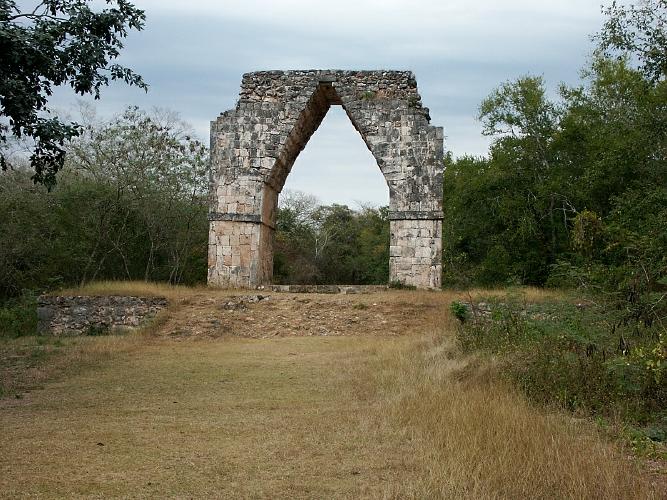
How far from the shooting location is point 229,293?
1553 centimetres

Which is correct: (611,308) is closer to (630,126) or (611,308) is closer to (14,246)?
(630,126)

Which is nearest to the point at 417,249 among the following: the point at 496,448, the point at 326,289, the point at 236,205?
A: the point at 326,289

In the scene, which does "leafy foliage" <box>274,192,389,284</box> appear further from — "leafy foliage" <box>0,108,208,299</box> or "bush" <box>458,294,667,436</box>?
"bush" <box>458,294,667,436</box>

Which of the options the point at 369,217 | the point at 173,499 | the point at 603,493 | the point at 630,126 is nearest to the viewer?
the point at 603,493

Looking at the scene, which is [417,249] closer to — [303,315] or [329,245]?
[303,315]

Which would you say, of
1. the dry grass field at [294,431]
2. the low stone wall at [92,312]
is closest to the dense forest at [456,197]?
the low stone wall at [92,312]

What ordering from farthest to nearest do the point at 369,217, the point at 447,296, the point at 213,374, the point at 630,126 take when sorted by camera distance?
the point at 369,217
the point at 630,126
the point at 447,296
the point at 213,374

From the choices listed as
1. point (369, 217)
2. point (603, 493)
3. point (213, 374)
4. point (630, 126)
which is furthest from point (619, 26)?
point (369, 217)

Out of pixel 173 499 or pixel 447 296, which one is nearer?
pixel 173 499

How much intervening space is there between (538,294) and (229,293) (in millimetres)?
6553

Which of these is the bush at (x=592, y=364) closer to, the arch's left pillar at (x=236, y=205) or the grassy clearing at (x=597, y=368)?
the grassy clearing at (x=597, y=368)

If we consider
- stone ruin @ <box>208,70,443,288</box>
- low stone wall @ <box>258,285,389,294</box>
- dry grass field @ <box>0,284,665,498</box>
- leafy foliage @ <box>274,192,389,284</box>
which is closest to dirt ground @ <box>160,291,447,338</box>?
low stone wall @ <box>258,285,389,294</box>

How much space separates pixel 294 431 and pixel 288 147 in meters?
12.9

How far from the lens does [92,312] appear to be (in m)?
14.6
